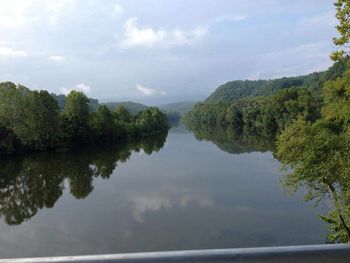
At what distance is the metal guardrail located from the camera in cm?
269

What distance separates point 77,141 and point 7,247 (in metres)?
54.7

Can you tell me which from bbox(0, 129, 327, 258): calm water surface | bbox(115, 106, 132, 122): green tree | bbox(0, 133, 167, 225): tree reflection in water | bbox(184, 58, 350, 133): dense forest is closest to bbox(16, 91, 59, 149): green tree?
bbox(0, 133, 167, 225): tree reflection in water

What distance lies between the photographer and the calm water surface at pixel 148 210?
20.1 meters

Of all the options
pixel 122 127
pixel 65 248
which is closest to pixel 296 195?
pixel 65 248

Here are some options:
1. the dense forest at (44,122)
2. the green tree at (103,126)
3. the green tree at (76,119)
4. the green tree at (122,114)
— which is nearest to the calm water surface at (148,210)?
the dense forest at (44,122)

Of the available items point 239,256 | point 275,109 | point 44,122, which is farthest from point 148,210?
point 275,109

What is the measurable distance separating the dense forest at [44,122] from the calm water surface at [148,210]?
14.4 meters

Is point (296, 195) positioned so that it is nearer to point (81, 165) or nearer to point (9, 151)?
point (81, 165)

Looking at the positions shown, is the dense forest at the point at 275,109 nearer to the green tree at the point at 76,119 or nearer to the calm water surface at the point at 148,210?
the calm water surface at the point at 148,210

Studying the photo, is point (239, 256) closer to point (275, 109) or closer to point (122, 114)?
point (275, 109)

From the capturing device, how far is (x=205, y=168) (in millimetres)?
44812

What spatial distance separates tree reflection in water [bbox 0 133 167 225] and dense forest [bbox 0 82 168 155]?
12.9 feet

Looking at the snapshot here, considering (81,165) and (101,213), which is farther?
(81,165)

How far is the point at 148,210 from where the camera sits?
87.6 ft
